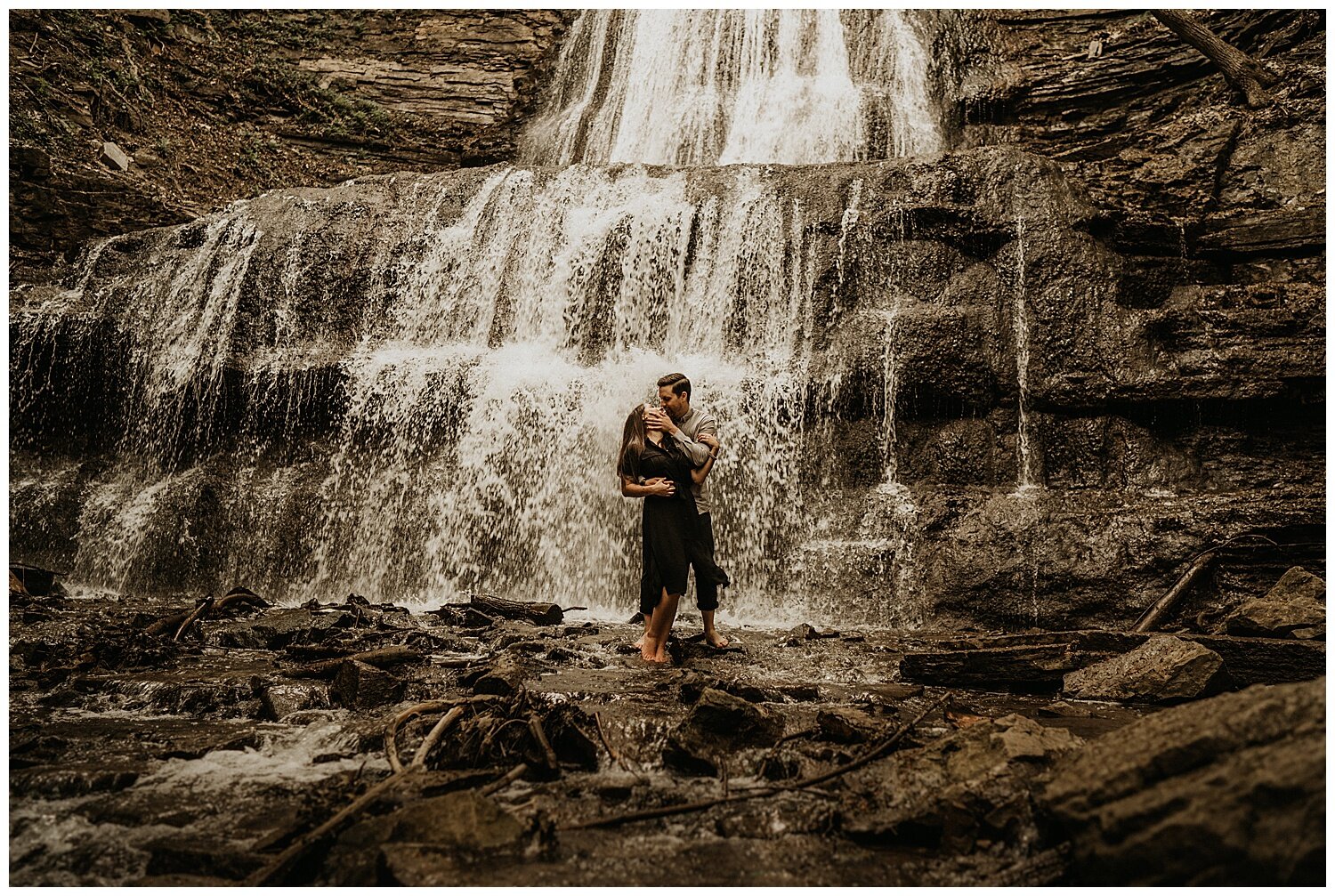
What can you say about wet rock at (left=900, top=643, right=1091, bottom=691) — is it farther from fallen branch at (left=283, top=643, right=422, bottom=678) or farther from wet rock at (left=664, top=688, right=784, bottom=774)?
fallen branch at (left=283, top=643, right=422, bottom=678)

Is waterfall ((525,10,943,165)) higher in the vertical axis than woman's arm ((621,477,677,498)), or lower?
higher

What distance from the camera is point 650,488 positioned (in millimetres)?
5473

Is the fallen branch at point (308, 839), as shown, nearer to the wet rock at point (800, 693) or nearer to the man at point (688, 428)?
the wet rock at point (800, 693)

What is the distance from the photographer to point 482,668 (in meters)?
4.98

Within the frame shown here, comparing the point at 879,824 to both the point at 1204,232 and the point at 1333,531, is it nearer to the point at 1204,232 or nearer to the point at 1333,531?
the point at 1333,531

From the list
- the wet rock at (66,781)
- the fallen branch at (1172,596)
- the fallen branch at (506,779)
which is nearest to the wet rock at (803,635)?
the fallen branch at (1172,596)

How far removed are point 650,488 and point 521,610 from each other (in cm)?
284

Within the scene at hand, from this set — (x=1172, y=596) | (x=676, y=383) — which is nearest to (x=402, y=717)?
(x=676, y=383)

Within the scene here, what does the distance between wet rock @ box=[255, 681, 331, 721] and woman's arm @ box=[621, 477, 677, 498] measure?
2.17 m

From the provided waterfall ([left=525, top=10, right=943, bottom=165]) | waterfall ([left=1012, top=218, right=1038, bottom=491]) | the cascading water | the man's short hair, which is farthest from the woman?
waterfall ([left=525, top=10, right=943, bottom=165])

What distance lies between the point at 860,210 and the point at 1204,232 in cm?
399

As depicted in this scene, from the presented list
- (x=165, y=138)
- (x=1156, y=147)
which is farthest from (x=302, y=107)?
(x=1156, y=147)

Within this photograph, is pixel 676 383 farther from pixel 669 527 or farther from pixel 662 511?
pixel 669 527

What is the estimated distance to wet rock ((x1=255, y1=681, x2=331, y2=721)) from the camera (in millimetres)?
4305
